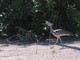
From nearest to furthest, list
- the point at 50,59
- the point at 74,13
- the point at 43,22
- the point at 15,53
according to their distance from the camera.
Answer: the point at 50,59 → the point at 15,53 → the point at 74,13 → the point at 43,22

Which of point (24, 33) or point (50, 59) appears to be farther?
point (24, 33)

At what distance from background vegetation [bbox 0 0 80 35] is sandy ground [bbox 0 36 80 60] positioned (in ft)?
6.11

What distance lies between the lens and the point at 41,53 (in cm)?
708

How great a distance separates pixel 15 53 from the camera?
23.7 feet

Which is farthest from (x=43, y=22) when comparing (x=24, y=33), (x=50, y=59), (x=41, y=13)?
(x=50, y=59)

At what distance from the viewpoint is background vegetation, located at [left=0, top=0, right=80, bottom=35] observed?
9.92 meters

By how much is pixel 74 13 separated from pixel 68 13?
1.06 feet

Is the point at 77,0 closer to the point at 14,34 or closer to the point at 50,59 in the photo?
the point at 14,34

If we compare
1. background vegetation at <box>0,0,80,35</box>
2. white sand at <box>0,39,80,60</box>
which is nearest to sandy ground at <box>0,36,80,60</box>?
white sand at <box>0,39,80,60</box>

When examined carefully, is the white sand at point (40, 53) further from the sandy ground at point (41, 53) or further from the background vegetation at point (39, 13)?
the background vegetation at point (39, 13)

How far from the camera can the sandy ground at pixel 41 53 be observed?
6582mm

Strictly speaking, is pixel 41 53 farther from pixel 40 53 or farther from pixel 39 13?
pixel 39 13

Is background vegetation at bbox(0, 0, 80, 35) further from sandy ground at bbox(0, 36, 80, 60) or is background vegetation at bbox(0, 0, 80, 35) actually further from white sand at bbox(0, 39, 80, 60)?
white sand at bbox(0, 39, 80, 60)

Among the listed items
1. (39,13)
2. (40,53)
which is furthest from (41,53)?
(39,13)
